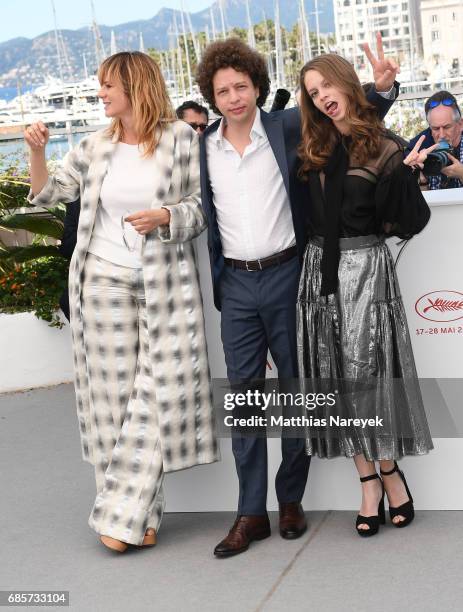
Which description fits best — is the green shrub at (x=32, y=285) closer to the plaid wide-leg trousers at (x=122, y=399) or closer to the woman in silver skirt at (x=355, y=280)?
the plaid wide-leg trousers at (x=122, y=399)

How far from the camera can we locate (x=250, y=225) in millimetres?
4027

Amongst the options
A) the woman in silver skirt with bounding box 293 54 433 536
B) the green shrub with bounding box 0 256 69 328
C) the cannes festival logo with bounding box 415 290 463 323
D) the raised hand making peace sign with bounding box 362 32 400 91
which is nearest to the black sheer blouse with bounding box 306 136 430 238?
the woman in silver skirt with bounding box 293 54 433 536

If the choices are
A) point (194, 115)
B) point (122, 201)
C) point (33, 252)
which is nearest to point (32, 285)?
point (33, 252)

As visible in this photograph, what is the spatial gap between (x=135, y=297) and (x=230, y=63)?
1000 mm

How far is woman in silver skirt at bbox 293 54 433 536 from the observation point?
3.84 m

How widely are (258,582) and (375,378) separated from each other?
88 cm

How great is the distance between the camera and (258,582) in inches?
149

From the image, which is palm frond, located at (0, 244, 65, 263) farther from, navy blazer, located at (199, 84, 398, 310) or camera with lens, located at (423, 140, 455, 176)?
camera with lens, located at (423, 140, 455, 176)

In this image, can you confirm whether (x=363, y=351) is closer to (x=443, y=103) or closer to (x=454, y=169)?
(x=454, y=169)

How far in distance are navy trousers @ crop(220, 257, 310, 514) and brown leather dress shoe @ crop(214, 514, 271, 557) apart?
4cm

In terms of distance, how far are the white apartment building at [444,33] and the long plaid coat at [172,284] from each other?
155 ft

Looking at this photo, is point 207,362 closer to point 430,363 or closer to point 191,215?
point 191,215

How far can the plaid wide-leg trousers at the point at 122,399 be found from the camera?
423cm

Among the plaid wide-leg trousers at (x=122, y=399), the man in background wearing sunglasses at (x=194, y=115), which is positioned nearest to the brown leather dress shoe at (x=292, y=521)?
the plaid wide-leg trousers at (x=122, y=399)
